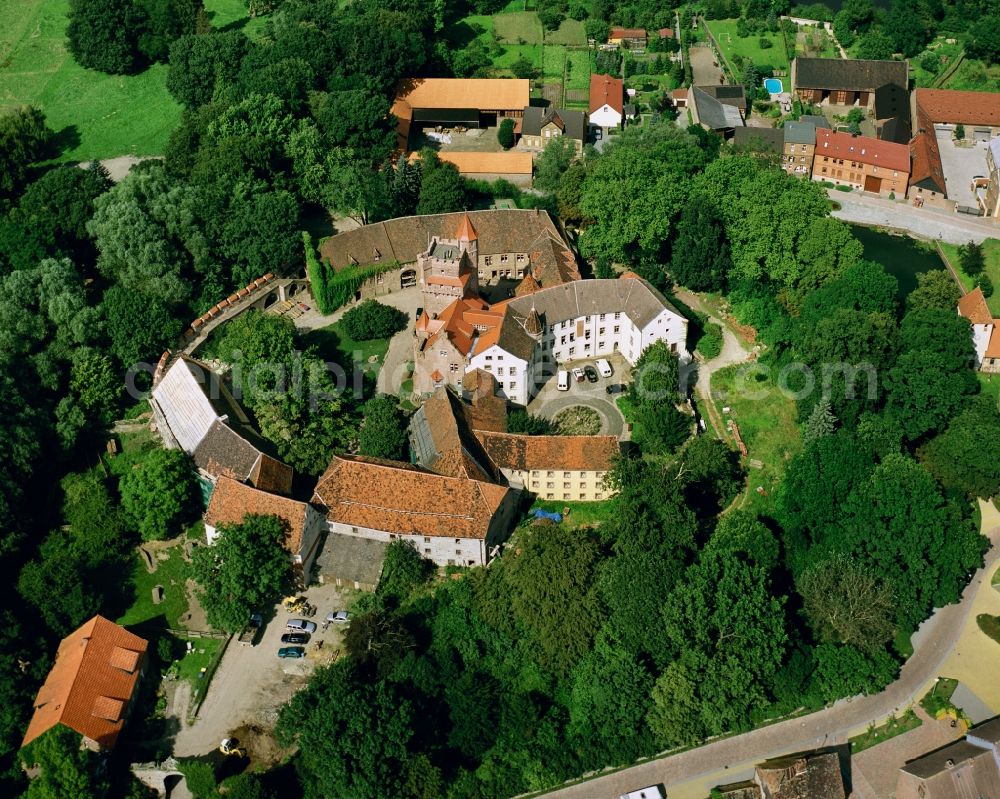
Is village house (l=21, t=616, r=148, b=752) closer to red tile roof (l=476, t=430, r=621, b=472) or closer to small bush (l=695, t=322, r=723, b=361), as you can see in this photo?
red tile roof (l=476, t=430, r=621, b=472)

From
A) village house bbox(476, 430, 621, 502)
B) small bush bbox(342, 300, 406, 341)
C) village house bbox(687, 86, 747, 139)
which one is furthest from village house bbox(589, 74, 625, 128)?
village house bbox(476, 430, 621, 502)

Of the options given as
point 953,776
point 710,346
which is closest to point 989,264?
point 710,346

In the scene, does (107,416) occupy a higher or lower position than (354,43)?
lower

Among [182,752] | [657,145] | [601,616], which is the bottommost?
[182,752]

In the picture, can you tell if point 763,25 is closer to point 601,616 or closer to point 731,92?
point 731,92

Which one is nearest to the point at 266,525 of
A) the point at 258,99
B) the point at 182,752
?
the point at 182,752

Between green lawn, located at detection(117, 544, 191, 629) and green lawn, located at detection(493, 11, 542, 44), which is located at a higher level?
green lawn, located at detection(493, 11, 542, 44)

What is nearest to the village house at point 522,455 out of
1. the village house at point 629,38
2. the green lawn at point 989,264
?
the green lawn at point 989,264
